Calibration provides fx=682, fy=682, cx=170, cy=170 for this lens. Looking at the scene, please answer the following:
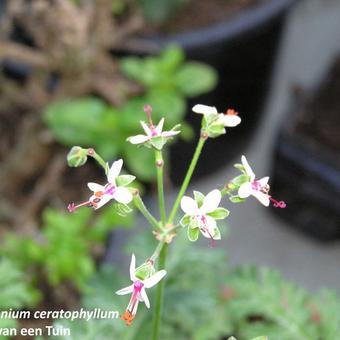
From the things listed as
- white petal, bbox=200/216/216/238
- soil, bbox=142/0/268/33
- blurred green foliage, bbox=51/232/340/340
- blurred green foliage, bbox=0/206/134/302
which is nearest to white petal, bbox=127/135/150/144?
white petal, bbox=200/216/216/238

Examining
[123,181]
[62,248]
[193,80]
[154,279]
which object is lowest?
[154,279]

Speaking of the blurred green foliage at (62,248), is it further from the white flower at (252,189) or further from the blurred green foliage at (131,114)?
the white flower at (252,189)

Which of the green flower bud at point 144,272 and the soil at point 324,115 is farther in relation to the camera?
the soil at point 324,115

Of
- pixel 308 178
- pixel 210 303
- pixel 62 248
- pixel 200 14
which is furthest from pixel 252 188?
pixel 200 14

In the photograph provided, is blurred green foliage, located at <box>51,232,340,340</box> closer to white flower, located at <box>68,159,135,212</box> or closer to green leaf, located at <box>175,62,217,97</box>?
white flower, located at <box>68,159,135,212</box>

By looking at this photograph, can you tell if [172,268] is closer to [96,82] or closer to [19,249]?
[19,249]

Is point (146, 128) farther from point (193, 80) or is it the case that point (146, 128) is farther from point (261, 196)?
point (193, 80)

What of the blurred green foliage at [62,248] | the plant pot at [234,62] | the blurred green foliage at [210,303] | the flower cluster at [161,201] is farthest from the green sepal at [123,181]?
the plant pot at [234,62]
